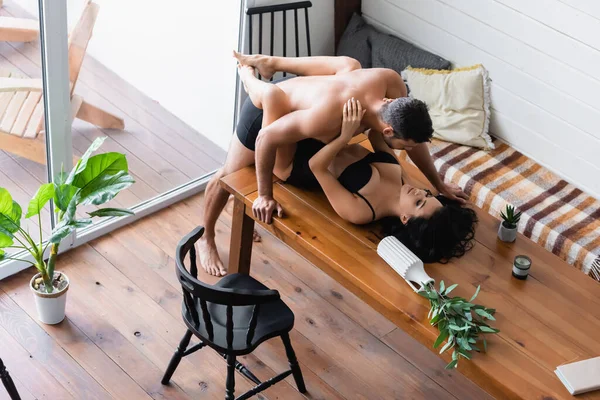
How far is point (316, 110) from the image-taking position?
3.21 meters

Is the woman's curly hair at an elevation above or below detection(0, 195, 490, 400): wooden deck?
above

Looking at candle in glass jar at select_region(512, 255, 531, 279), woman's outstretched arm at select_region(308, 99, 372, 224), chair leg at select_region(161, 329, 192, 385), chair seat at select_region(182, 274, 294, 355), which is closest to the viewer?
chair seat at select_region(182, 274, 294, 355)

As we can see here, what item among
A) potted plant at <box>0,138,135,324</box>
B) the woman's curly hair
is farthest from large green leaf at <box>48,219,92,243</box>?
the woman's curly hair

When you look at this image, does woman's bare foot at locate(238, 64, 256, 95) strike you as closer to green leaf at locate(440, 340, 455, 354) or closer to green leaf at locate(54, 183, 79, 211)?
green leaf at locate(54, 183, 79, 211)

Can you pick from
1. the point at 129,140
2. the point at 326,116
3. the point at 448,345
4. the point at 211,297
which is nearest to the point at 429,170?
the point at 326,116

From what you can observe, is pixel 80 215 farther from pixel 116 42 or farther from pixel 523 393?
pixel 523 393

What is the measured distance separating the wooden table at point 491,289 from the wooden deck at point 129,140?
904mm

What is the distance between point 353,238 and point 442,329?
57cm

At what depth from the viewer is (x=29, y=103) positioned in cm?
370

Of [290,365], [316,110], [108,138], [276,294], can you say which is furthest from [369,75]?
[108,138]

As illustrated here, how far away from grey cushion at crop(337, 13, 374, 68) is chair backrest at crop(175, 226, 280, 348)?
2.03 m

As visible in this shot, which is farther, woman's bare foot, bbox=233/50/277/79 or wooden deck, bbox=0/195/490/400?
woman's bare foot, bbox=233/50/277/79

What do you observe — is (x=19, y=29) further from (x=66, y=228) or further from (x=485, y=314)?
(x=485, y=314)

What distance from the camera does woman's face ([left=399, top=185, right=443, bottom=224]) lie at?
318cm
